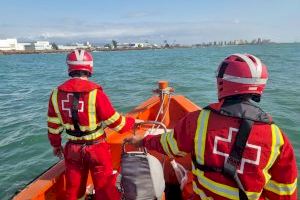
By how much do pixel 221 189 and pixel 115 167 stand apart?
2530 millimetres

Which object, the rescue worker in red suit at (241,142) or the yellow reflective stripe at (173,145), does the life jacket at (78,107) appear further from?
the rescue worker in red suit at (241,142)

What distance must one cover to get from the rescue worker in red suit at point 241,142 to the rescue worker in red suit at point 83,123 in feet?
4.44

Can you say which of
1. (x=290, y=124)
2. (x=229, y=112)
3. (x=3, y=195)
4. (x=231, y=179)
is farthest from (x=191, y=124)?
(x=290, y=124)

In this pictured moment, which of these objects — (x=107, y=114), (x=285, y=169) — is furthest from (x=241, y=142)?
(x=107, y=114)

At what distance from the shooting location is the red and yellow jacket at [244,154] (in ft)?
5.90

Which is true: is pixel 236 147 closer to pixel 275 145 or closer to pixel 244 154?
pixel 244 154

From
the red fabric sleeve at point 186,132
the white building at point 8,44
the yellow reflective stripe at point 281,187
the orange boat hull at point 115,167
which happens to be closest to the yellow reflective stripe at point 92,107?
the orange boat hull at point 115,167

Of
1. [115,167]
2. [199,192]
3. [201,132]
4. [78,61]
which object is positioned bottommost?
[115,167]

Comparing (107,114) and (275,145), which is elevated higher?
(275,145)

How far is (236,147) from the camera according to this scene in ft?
5.93

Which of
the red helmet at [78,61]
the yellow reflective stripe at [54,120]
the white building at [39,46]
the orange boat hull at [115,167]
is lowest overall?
the white building at [39,46]

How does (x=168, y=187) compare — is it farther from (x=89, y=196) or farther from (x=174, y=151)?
(x=174, y=151)

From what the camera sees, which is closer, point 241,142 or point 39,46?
point 241,142

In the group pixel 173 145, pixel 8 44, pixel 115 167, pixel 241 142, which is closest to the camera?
pixel 241 142
